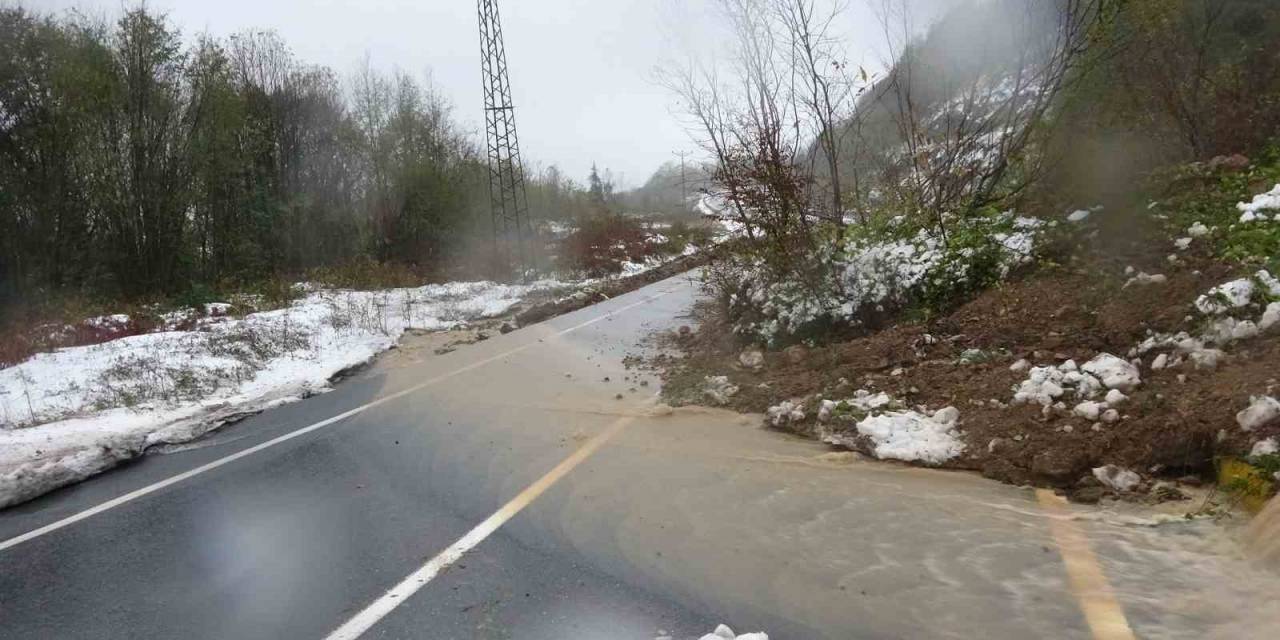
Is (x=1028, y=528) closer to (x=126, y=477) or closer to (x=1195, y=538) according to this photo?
(x=1195, y=538)

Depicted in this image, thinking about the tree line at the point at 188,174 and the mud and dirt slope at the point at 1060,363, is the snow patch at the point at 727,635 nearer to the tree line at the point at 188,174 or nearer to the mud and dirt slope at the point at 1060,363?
the mud and dirt slope at the point at 1060,363

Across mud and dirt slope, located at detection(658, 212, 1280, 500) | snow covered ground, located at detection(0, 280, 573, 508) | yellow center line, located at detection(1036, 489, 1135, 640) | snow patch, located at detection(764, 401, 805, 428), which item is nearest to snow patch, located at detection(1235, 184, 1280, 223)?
mud and dirt slope, located at detection(658, 212, 1280, 500)

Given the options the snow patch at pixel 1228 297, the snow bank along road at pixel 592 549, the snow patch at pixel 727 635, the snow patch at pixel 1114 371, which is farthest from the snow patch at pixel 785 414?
the snow patch at pixel 727 635

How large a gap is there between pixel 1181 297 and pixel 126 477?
8.71 meters

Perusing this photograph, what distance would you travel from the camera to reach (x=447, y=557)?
4.45 metres

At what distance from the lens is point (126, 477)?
6.62m

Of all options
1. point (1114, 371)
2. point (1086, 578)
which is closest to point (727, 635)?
point (1086, 578)

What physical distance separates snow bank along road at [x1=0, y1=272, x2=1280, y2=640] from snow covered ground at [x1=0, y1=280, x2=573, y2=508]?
24.4 inches

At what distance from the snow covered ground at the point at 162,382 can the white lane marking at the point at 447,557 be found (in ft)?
13.1

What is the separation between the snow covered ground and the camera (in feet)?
23.6

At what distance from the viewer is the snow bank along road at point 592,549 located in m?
3.62

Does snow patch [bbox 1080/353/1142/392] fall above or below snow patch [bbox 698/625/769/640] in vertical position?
above

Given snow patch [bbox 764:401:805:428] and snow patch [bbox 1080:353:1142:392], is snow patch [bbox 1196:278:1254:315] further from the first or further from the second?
snow patch [bbox 764:401:805:428]

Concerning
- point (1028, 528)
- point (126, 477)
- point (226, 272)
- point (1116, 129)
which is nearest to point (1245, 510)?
point (1028, 528)
